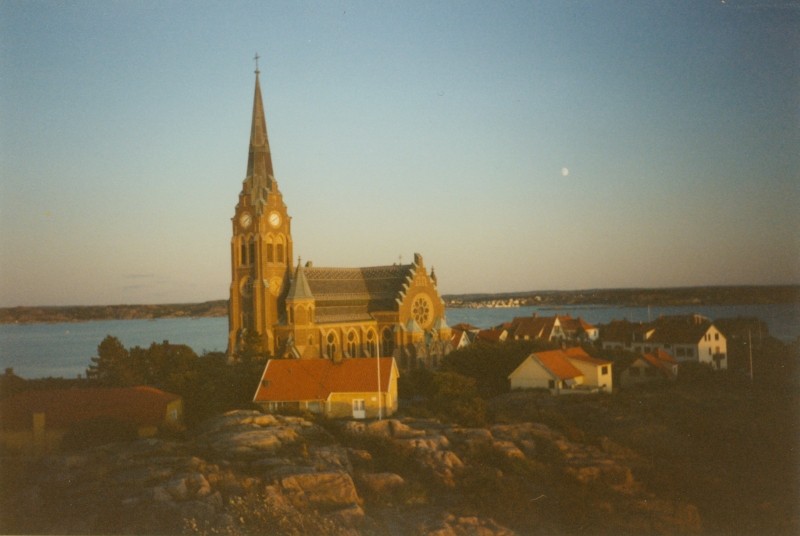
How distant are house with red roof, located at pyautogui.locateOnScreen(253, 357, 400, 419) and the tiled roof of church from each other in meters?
10.7

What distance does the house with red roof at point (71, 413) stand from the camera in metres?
15.4

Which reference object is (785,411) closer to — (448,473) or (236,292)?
(448,473)

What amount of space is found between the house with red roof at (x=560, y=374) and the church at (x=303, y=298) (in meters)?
8.99

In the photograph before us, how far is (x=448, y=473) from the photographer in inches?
629

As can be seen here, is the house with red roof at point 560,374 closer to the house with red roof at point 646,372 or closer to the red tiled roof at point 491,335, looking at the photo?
the house with red roof at point 646,372

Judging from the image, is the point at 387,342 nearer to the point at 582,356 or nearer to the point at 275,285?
the point at 275,285

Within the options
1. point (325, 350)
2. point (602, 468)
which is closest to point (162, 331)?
point (325, 350)

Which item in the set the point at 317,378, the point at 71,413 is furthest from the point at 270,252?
the point at 71,413

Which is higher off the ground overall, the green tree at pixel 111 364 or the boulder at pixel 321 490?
the green tree at pixel 111 364

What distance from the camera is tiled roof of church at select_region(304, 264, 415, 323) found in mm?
31016

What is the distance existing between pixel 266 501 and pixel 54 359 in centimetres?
872

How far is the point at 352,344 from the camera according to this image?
31.3 meters

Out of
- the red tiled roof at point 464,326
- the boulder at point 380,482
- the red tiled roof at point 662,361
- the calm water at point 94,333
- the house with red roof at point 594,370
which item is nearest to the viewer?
the boulder at point 380,482

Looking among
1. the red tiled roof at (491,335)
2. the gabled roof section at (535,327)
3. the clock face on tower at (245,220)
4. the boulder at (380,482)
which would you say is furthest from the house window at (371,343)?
the boulder at (380,482)
